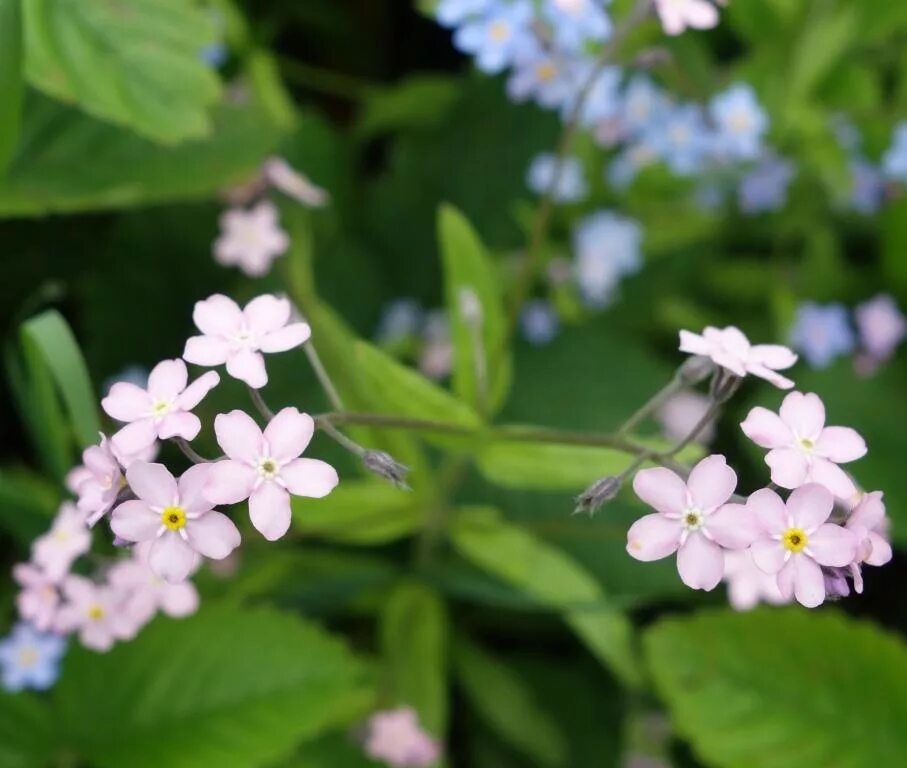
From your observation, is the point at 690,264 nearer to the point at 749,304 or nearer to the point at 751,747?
the point at 749,304

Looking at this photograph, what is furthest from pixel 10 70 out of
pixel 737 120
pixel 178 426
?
pixel 737 120

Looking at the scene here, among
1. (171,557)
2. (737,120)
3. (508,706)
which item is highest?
(171,557)

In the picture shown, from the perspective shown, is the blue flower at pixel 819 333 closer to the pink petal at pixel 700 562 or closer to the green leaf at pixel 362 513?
the green leaf at pixel 362 513

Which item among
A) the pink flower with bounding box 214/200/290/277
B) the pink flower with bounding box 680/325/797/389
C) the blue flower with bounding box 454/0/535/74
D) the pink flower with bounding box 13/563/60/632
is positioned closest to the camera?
→ the pink flower with bounding box 680/325/797/389

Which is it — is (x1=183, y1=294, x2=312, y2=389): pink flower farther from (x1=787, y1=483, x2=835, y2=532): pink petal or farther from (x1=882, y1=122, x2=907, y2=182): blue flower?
(x1=882, y1=122, x2=907, y2=182): blue flower

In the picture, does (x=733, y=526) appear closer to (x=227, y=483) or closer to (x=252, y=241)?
(x=227, y=483)

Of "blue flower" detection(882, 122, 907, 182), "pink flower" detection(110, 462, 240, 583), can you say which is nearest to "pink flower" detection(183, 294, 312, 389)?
"pink flower" detection(110, 462, 240, 583)
